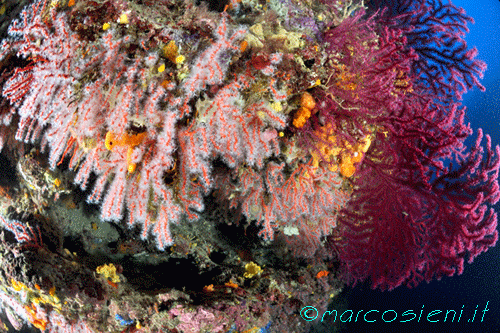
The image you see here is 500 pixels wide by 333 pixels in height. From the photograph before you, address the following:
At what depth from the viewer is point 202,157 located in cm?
205

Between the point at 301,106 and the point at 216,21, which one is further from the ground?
the point at 216,21

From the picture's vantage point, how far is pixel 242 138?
6.91 feet

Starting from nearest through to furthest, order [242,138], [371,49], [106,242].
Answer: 1. [242,138]
2. [371,49]
3. [106,242]

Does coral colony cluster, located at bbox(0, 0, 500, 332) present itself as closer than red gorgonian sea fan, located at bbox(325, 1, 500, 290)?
Yes

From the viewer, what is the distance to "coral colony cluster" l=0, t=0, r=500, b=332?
1936mm

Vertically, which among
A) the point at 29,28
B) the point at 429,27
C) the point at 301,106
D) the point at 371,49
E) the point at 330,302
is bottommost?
the point at 330,302

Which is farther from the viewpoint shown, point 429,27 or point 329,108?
point 429,27

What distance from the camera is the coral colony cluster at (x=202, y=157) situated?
1936 millimetres

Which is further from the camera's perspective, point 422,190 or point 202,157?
point 422,190

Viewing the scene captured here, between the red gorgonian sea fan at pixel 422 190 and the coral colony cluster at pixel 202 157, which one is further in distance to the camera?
the red gorgonian sea fan at pixel 422 190

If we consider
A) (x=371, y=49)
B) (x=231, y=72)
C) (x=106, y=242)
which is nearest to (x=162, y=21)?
(x=231, y=72)

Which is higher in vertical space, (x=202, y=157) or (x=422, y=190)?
(x=422, y=190)

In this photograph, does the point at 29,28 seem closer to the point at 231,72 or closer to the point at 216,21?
the point at 216,21

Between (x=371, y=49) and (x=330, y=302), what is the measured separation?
12.2ft
